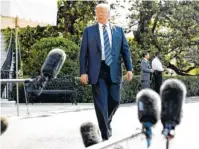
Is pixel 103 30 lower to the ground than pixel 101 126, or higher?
higher

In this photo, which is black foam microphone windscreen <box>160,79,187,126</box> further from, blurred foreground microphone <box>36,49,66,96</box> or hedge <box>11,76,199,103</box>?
hedge <box>11,76,199,103</box>

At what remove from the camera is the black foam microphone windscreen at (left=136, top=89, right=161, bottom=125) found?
3750 mm

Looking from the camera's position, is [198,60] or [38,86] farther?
[198,60]

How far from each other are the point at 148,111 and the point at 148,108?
2 cm

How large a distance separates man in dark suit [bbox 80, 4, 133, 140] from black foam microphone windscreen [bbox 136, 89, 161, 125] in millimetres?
2440

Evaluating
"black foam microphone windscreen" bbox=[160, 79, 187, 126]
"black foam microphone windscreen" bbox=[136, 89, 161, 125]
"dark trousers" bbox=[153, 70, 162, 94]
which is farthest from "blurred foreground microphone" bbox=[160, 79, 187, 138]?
"dark trousers" bbox=[153, 70, 162, 94]

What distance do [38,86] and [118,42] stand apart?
8.36 ft

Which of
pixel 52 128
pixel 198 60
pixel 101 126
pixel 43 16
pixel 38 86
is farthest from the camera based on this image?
pixel 198 60

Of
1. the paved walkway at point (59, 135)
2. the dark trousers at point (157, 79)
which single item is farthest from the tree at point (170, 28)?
the paved walkway at point (59, 135)

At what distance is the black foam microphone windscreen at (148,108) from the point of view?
3750mm

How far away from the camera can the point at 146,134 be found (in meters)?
3.71

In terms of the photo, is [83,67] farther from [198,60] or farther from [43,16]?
[198,60]

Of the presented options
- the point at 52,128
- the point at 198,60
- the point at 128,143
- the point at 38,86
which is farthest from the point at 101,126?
the point at 198,60

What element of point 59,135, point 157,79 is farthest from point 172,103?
point 157,79
